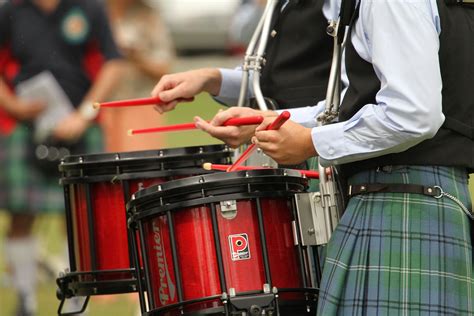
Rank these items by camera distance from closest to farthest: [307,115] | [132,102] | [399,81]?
[399,81], [307,115], [132,102]

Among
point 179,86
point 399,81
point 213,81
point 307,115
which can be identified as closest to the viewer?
point 399,81

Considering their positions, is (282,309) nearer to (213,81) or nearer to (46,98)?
(213,81)

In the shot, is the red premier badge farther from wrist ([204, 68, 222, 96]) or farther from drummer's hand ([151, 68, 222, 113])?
wrist ([204, 68, 222, 96])

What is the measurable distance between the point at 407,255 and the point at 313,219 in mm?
368

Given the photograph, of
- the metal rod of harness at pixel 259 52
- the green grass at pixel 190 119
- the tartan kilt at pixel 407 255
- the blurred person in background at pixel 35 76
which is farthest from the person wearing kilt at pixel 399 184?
the green grass at pixel 190 119

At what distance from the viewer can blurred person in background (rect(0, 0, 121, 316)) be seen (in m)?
8.45

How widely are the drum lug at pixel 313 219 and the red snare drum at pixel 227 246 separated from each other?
0.18ft

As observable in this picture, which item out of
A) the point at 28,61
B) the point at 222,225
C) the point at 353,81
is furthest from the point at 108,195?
the point at 28,61

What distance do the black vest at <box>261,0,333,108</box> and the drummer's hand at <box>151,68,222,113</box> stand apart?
313 millimetres

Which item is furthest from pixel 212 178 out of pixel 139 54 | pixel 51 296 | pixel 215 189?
pixel 139 54

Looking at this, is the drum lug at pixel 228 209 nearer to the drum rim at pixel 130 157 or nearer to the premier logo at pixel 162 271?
the premier logo at pixel 162 271

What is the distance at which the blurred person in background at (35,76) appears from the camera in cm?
845

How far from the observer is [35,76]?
334 inches

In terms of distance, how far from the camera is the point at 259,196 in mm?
3332
